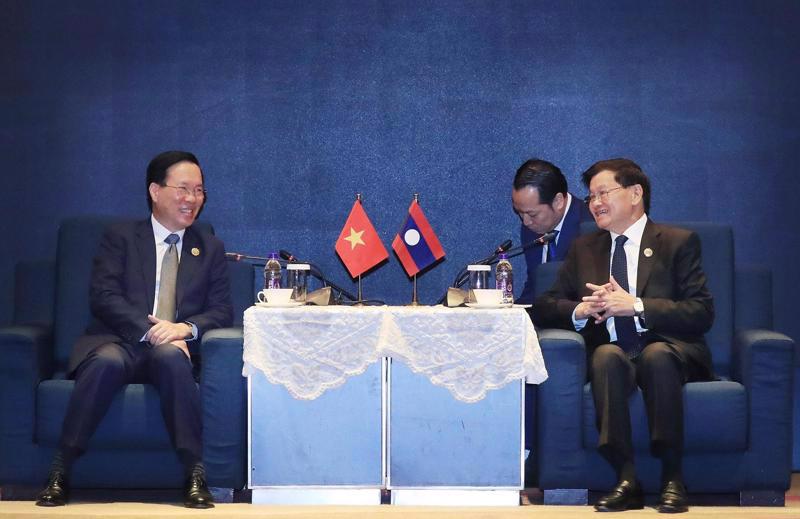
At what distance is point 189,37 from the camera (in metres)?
5.24

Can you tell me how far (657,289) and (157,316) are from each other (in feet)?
6.30

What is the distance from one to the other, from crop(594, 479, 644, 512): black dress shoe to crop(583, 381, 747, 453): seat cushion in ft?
0.68

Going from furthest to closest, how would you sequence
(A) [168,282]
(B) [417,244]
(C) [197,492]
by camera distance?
(B) [417,244] < (A) [168,282] < (C) [197,492]

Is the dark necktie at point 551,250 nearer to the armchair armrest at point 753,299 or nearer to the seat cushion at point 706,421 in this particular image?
the armchair armrest at point 753,299

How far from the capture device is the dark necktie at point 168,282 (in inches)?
169

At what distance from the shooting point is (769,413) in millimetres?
3879

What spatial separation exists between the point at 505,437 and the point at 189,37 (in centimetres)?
255

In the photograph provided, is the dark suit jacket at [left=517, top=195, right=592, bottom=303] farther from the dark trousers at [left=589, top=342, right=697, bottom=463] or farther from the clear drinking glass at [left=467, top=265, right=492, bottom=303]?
the dark trousers at [left=589, top=342, right=697, bottom=463]

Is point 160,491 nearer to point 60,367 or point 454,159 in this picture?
point 60,367

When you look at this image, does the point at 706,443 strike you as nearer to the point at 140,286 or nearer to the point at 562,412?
the point at 562,412

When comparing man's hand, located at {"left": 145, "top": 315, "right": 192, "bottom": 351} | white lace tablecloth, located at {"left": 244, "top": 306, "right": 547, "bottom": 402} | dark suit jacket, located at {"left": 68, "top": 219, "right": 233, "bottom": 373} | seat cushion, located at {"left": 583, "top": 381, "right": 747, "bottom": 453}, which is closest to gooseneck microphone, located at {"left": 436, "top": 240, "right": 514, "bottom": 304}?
white lace tablecloth, located at {"left": 244, "top": 306, "right": 547, "bottom": 402}

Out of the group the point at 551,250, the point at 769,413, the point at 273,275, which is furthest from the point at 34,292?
the point at 769,413

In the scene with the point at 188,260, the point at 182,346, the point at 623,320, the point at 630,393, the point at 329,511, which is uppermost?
the point at 188,260

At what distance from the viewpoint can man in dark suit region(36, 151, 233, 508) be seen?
382 centimetres
